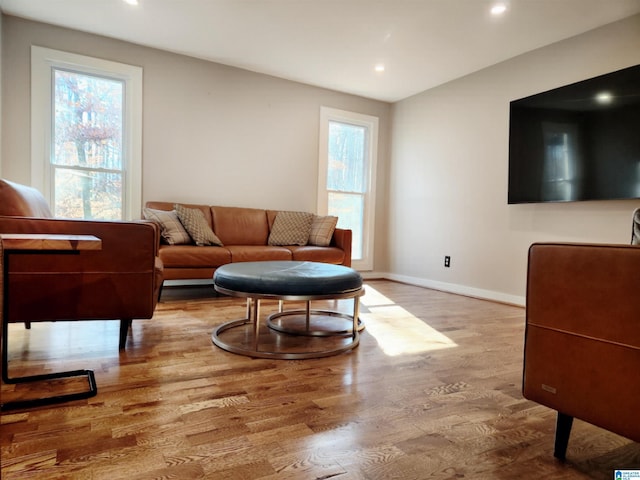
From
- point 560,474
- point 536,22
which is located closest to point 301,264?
point 560,474

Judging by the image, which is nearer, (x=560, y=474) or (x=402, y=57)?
(x=560, y=474)

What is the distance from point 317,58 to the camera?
3791mm

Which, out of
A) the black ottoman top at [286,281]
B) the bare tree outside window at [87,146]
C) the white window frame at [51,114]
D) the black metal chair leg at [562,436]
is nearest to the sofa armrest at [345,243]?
the black ottoman top at [286,281]

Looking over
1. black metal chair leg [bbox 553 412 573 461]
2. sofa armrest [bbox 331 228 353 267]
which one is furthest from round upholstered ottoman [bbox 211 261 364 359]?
sofa armrest [bbox 331 228 353 267]

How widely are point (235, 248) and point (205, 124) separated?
151cm

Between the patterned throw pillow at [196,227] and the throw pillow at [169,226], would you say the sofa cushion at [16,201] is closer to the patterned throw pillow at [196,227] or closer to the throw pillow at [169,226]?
the throw pillow at [169,226]

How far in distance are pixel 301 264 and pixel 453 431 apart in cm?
132

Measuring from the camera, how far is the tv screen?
270 centimetres

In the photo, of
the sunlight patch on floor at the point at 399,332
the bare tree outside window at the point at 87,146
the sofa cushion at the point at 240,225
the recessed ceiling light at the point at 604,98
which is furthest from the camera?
the sofa cushion at the point at 240,225

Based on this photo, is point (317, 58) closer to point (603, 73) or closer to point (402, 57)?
point (402, 57)

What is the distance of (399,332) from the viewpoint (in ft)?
7.90

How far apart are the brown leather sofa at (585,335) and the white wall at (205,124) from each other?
3.57m

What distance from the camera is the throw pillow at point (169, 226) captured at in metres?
3.26

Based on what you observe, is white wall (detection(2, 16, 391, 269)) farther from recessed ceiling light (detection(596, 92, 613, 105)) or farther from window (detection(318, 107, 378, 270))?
recessed ceiling light (detection(596, 92, 613, 105))
